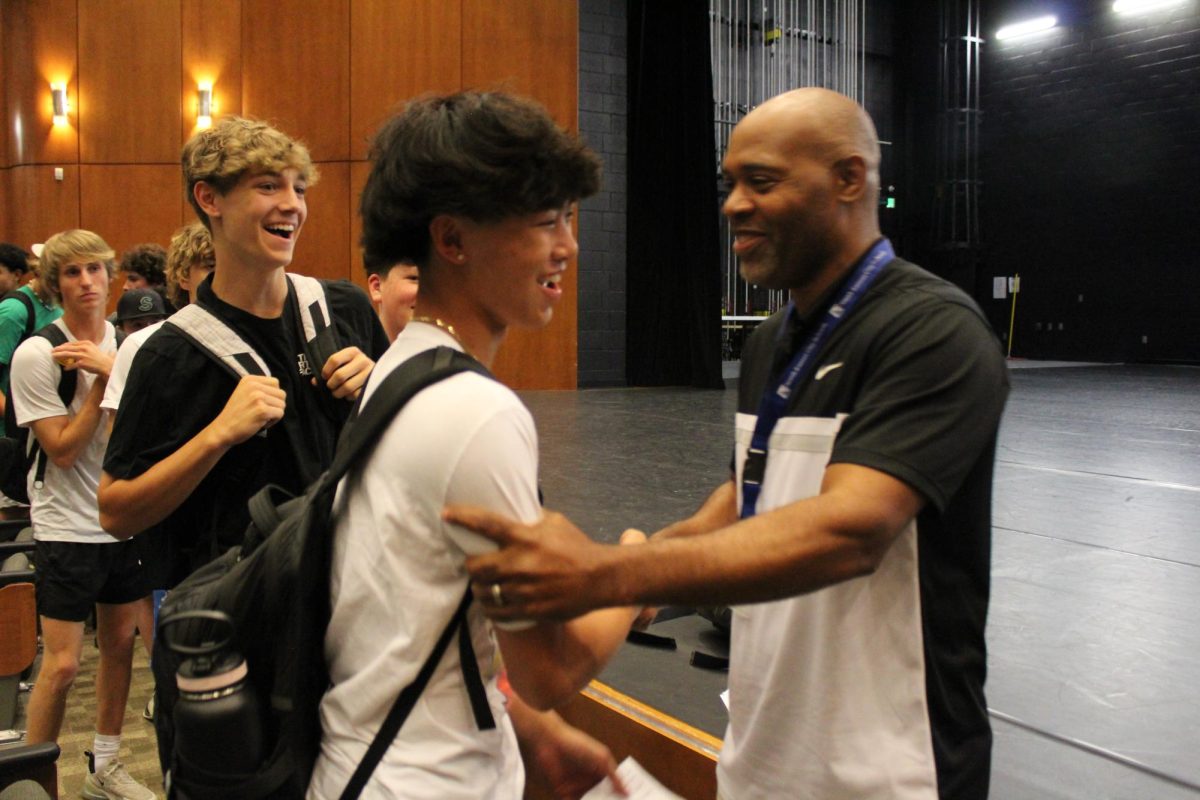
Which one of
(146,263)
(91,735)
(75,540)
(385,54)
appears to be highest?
(385,54)

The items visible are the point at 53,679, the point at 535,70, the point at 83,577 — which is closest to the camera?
the point at 53,679

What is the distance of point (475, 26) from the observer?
9.78m

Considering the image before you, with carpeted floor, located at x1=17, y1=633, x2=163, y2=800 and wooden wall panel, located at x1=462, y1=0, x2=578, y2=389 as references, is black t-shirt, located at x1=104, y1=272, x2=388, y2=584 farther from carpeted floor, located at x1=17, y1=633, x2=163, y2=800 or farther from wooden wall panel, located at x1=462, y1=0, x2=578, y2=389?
wooden wall panel, located at x1=462, y1=0, x2=578, y2=389

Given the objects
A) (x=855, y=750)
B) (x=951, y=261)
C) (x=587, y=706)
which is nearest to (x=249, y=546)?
(x=855, y=750)

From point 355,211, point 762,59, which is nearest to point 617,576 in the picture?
point 355,211

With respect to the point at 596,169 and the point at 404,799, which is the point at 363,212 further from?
the point at 404,799

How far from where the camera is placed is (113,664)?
2951 millimetres

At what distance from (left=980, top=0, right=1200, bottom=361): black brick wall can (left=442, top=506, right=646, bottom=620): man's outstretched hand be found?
1607 centimetres

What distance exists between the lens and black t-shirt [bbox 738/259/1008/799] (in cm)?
113

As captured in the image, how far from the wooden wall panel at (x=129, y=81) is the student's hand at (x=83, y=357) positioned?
25.4 feet

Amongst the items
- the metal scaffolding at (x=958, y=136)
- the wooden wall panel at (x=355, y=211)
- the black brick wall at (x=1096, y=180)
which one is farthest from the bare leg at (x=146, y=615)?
the metal scaffolding at (x=958, y=136)

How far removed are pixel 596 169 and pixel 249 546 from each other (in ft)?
1.85

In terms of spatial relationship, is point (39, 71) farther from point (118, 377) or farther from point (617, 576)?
point (617, 576)

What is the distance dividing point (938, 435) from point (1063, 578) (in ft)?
8.17
